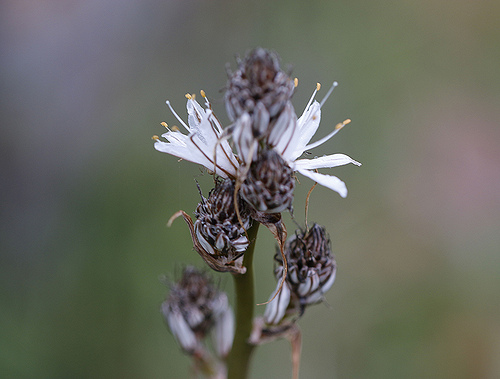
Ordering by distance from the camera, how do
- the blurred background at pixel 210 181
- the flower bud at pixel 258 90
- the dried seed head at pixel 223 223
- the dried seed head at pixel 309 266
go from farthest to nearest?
1. the blurred background at pixel 210 181
2. the dried seed head at pixel 309 266
3. the dried seed head at pixel 223 223
4. the flower bud at pixel 258 90

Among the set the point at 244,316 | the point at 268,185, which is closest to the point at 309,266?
the point at 244,316

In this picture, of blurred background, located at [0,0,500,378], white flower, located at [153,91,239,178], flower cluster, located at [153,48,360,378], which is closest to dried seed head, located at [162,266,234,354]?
flower cluster, located at [153,48,360,378]

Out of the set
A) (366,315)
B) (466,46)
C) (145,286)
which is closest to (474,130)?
(466,46)

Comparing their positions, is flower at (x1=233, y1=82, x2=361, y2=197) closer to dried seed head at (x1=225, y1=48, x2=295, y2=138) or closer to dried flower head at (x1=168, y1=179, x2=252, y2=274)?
dried seed head at (x1=225, y1=48, x2=295, y2=138)

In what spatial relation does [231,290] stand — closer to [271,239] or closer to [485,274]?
[271,239]

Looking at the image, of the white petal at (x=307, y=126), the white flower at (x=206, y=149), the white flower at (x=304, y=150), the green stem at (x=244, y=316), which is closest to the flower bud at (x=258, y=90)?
the white flower at (x=304, y=150)

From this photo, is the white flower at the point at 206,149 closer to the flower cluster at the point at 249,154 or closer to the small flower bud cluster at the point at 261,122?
the flower cluster at the point at 249,154
